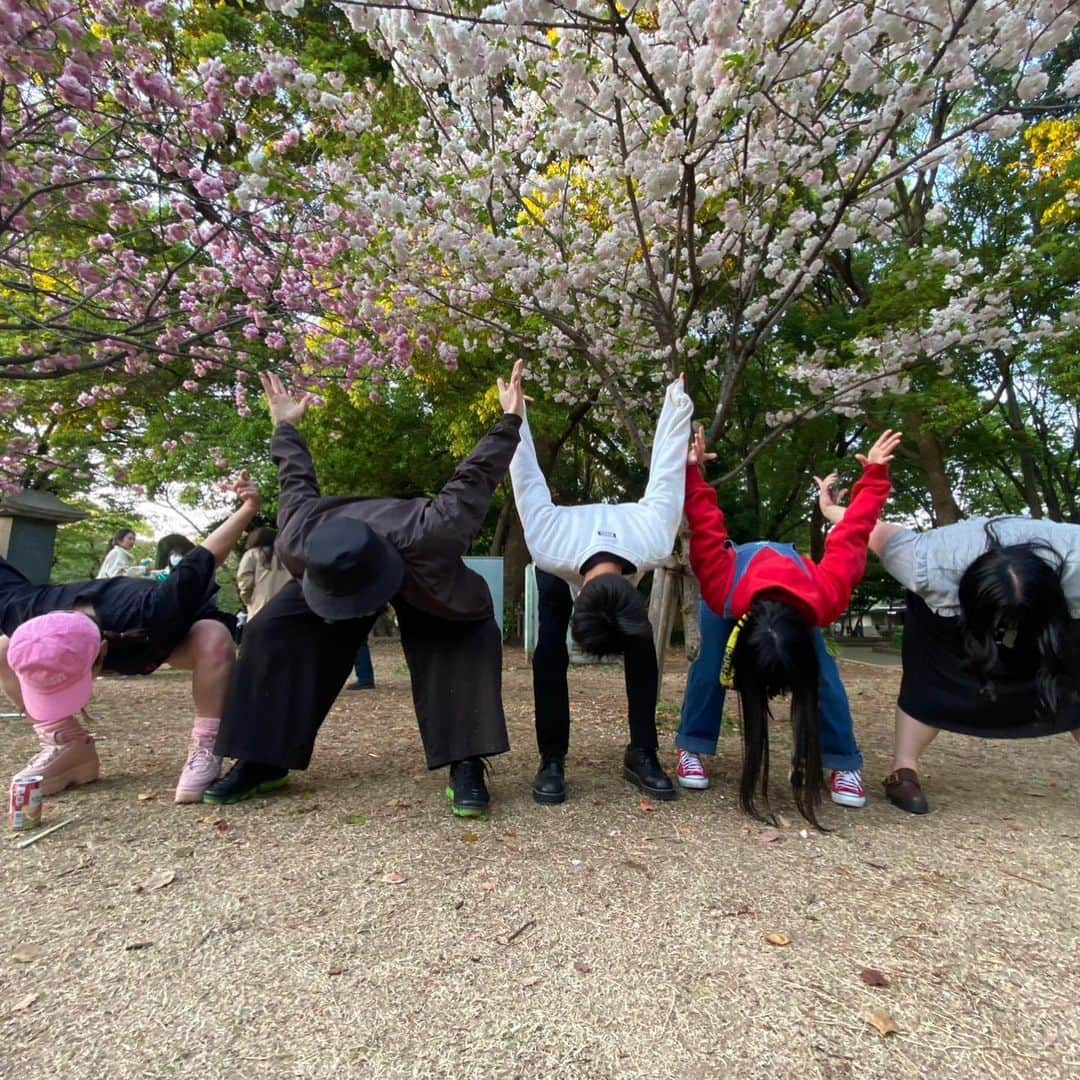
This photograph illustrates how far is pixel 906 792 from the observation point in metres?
2.64

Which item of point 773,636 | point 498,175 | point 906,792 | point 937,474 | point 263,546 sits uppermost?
point 498,175

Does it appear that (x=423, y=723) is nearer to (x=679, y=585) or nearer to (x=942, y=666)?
(x=942, y=666)

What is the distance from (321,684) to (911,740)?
234cm

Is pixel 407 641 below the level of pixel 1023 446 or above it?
below

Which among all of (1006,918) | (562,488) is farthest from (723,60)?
(562,488)

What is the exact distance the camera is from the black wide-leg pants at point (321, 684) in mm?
2461

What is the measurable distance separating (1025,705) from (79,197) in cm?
511

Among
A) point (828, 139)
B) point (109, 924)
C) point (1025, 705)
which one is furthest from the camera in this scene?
point (828, 139)

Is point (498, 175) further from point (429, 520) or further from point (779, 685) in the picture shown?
point (779, 685)

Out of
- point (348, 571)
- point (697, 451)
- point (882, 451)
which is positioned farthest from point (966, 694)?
point (348, 571)

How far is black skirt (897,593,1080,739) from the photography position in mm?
2527

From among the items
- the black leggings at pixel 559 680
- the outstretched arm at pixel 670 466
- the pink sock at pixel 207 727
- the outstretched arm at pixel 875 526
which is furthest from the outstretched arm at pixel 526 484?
the pink sock at pixel 207 727

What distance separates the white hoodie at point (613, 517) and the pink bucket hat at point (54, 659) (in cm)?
158

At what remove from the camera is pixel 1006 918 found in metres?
1.83
